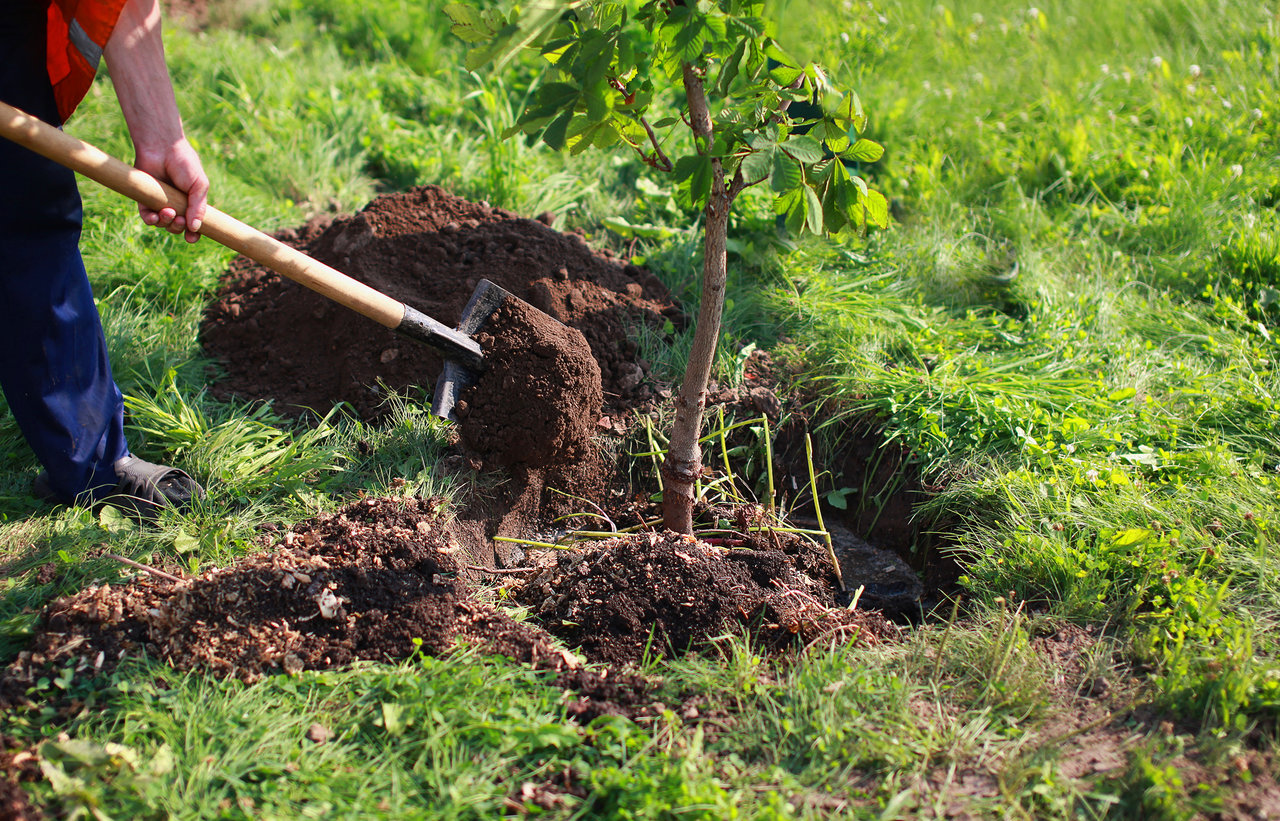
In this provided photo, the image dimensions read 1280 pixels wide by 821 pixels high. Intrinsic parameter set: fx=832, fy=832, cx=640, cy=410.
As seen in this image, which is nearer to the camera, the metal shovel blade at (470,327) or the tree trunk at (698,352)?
the tree trunk at (698,352)

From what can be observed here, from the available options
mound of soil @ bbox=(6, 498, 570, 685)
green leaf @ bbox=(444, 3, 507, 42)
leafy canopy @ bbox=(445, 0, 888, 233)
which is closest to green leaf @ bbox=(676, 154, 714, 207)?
leafy canopy @ bbox=(445, 0, 888, 233)

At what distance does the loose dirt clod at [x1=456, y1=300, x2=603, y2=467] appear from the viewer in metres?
2.88

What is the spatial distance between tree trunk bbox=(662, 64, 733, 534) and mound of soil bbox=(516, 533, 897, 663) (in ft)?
0.60

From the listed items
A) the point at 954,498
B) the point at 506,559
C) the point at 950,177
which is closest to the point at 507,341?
the point at 506,559

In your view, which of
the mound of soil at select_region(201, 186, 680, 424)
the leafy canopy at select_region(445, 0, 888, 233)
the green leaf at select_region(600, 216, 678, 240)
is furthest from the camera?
the green leaf at select_region(600, 216, 678, 240)

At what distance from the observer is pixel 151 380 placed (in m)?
3.16

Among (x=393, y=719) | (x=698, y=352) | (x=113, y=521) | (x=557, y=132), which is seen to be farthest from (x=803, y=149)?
(x=113, y=521)

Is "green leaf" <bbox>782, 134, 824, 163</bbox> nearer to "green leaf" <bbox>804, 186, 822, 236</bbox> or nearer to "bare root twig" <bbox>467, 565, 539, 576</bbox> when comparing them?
"green leaf" <bbox>804, 186, 822, 236</bbox>

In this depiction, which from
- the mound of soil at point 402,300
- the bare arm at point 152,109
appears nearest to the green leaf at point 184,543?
the mound of soil at point 402,300

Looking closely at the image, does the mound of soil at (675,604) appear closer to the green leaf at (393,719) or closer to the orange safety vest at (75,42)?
the green leaf at (393,719)

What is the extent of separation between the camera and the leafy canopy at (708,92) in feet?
6.48

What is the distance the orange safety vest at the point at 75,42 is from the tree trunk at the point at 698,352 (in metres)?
1.61

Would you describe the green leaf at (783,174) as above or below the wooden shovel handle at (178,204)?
above

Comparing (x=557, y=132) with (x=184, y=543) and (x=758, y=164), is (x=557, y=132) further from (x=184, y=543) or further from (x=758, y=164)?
(x=184, y=543)
